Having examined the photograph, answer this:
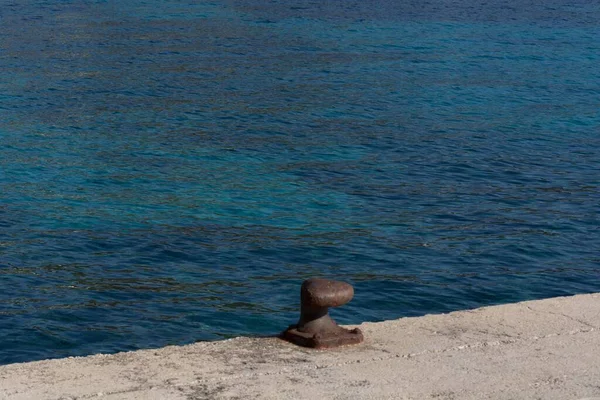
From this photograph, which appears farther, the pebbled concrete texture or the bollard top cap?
the bollard top cap

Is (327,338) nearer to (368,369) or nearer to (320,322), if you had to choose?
(320,322)

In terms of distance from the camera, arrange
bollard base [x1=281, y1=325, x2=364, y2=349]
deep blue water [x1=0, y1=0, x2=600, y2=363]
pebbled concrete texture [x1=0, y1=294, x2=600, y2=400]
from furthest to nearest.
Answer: deep blue water [x1=0, y1=0, x2=600, y2=363]
bollard base [x1=281, y1=325, x2=364, y2=349]
pebbled concrete texture [x1=0, y1=294, x2=600, y2=400]

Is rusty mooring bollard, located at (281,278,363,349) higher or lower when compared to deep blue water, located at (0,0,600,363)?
higher

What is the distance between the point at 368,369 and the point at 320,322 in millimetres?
539

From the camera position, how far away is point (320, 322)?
18.8 feet

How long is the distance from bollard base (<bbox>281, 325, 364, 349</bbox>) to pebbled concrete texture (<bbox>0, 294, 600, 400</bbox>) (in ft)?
0.17

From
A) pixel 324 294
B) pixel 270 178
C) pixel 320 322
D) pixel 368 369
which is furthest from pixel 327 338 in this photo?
pixel 270 178

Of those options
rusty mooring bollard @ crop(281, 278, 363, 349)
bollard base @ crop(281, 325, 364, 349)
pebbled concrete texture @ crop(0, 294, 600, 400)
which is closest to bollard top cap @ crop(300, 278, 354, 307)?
rusty mooring bollard @ crop(281, 278, 363, 349)

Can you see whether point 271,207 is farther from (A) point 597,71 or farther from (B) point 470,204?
(A) point 597,71

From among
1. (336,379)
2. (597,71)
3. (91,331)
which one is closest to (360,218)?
(91,331)

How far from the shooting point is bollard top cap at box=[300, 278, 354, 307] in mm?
5656

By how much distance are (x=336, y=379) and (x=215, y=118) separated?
1207 cm

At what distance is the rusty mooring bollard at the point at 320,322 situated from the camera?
5.64 meters

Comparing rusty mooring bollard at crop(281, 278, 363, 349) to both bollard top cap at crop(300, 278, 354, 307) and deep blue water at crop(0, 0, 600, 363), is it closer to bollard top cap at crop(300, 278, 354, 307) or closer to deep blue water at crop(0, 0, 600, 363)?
bollard top cap at crop(300, 278, 354, 307)
